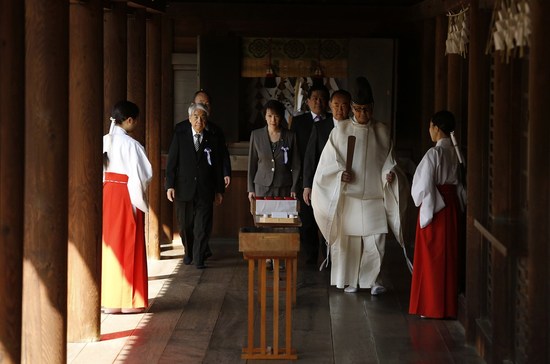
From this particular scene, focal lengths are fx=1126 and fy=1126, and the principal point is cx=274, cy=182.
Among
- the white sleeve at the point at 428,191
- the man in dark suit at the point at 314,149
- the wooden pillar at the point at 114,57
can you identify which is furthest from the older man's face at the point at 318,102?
the white sleeve at the point at 428,191

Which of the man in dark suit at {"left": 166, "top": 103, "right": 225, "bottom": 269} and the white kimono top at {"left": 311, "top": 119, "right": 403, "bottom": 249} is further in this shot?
the man in dark suit at {"left": 166, "top": 103, "right": 225, "bottom": 269}

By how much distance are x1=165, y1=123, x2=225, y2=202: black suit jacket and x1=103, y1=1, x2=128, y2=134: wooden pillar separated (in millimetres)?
1155

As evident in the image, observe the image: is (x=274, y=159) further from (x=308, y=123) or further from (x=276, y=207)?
(x=276, y=207)

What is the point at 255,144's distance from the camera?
11070mm

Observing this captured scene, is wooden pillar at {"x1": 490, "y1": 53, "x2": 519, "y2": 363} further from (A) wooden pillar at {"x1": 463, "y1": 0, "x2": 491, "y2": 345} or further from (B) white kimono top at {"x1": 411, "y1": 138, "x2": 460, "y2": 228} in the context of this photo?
(B) white kimono top at {"x1": 411, "y1": 138, "x2": 460, "y2": 228}

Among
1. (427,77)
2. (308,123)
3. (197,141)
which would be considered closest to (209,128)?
(197,141)

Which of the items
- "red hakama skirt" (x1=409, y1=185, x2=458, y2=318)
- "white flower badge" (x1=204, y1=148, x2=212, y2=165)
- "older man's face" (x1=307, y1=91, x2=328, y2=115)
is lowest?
"red hakama skirt" (x1=409, y1=185, x2=458, y2=318)

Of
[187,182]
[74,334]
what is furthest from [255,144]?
[74,334]

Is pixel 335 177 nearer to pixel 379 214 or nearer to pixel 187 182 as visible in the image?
pixel 379 214

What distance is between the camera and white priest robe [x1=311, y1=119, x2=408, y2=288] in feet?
33.2

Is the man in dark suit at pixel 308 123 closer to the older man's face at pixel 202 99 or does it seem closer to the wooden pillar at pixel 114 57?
the older man's face at pixel 202 99

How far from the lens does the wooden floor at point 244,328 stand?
7875 millimetres

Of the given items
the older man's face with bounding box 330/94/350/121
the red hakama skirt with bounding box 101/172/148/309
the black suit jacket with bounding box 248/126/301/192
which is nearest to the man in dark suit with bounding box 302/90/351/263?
the black suit jacket with bounding box 248/126/301/192

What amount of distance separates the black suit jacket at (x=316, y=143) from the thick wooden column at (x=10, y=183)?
5208 millimetres
